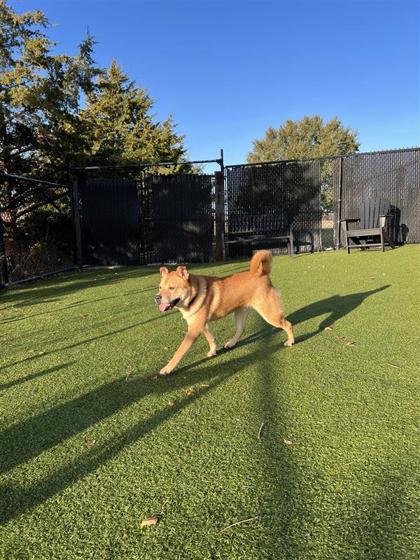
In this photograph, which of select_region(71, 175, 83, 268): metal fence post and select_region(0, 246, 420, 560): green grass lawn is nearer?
select_region(0, 246, 420, 560): green grass lawn

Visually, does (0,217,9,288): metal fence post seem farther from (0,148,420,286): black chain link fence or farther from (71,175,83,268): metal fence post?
(71,175,83,268): metal fence post

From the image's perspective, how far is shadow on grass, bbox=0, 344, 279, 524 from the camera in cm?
198

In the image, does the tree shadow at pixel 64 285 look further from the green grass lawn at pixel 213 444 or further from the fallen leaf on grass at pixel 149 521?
the fallen leaf on grass at pixel 149 521

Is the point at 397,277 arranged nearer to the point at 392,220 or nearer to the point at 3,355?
the point at 392,220

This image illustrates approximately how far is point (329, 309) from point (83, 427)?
363 centimetres

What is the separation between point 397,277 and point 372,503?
19.8 ft

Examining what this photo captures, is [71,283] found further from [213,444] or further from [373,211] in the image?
[373,211]

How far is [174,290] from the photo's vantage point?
3.52 meters

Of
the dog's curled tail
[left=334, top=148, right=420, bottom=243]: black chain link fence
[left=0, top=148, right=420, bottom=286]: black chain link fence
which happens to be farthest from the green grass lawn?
[left=334, top=148, right=420, bottom=243]: black chain link fence

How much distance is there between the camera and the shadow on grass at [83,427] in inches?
78.0

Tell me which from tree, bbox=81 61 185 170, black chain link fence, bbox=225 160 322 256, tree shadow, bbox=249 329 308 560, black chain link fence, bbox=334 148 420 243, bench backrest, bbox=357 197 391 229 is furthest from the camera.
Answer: tree, bbox=81 61 185 170

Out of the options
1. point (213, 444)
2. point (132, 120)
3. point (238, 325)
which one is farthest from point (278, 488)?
point (132, 120)

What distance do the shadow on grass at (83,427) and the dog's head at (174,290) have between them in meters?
0.57

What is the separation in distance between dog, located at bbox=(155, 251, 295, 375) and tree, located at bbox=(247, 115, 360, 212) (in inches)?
1873
